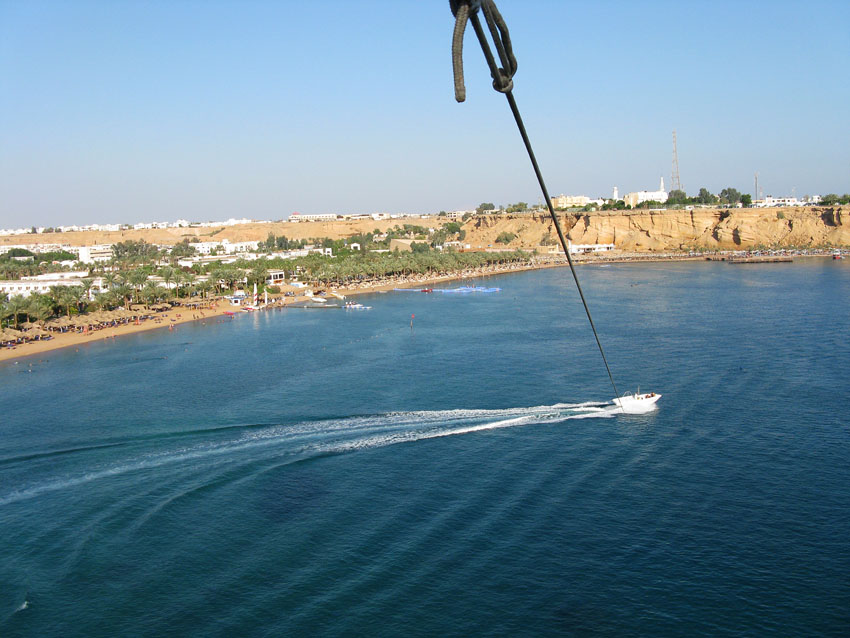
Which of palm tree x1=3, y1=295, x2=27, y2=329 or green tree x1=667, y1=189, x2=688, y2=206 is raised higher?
green tree x1=667, y1=189, x2=688, y2=206

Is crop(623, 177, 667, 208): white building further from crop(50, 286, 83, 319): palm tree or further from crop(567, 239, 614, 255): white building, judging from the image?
crop(50, 286, 83, 319): palm tree

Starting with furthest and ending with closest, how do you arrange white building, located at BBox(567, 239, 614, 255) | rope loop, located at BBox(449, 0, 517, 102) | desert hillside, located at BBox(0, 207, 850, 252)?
white building, located at BBox(567, 239, 614, 255) < desert hillside, located at BBox(0, 207, 850, 252) < rope loop, located at BBox(449, 0, 517, 102)

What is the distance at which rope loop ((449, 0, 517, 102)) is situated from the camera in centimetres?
308

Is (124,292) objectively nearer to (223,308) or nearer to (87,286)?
(87,286)

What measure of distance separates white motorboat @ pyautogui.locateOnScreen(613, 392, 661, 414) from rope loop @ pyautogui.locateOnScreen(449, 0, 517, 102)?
58.3ft

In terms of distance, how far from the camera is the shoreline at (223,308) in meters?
33.7

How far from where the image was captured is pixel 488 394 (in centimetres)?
2228

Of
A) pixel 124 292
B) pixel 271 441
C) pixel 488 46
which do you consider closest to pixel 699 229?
pixel 124 292

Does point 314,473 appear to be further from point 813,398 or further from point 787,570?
point 813,398

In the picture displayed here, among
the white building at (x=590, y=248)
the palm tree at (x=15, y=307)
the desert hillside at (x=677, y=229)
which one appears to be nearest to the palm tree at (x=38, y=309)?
the palm tree at (x=15, y=307)

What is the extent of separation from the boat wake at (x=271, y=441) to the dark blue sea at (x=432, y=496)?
0.09 meters

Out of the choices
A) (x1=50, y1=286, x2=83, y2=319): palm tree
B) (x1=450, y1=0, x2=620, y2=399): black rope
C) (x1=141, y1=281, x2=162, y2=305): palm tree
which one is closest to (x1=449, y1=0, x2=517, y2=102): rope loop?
(x1=450, y1=0, x2=620, y2=399): black rope

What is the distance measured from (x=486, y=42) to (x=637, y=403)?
59.3ft

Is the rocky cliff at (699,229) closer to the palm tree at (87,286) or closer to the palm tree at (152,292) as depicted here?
the palm tree at (152,292)
